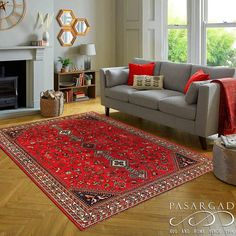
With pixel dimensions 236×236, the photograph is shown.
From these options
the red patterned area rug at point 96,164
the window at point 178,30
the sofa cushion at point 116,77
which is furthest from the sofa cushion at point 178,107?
the window at point 178,30

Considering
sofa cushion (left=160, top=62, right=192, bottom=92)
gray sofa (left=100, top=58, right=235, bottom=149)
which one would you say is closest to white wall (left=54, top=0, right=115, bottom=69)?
gray sofa (left=100, top=58, right=235, bottom=149)

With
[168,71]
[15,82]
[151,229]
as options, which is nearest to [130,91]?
[168,71]

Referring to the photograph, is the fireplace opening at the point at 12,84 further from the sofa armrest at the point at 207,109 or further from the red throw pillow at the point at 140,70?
the sofa armrest at the point at 207,109

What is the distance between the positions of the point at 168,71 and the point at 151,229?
3127 millimetres

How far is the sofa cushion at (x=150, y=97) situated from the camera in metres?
4.47

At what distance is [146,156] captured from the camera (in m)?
3.68

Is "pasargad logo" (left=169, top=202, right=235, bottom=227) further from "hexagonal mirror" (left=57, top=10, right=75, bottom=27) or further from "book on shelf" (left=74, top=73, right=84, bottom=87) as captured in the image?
"hexagonal mirror" (left=57, top=10, right=75, bottom=27)

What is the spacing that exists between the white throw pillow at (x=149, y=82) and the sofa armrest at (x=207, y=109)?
1.28m

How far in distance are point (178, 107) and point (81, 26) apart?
3427mm

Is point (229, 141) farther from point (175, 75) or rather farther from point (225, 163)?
point (175, 75)

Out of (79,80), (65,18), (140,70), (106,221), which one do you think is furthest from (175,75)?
(106,221)

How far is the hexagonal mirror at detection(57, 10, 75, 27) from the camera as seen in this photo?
6.45m

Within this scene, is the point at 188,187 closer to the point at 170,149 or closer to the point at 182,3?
the point at 170,149

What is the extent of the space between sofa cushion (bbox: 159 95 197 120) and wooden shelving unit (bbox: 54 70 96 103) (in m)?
2.67
